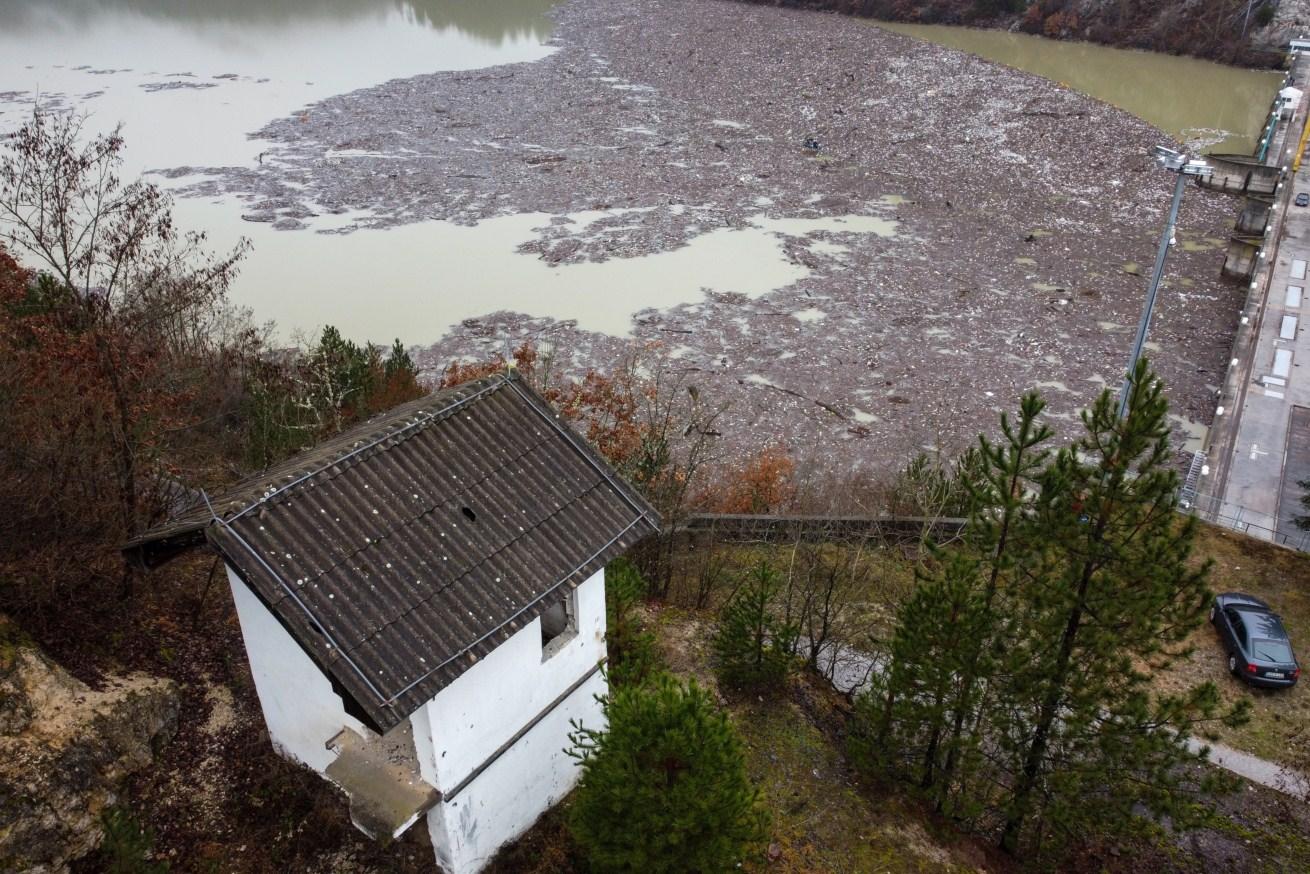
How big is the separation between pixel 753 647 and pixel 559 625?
438 centimetres

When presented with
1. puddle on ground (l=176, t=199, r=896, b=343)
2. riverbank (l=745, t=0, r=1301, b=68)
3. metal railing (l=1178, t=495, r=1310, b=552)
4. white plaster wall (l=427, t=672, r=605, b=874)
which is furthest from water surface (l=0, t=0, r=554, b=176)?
metal railing (l=1178, t=495, r=1310, b=552)

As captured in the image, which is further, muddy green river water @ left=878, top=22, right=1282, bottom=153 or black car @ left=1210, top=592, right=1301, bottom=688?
muddy green river water @ left=878, top=22, right=1282, bottom=153

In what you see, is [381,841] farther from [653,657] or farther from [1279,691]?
[1279,691]

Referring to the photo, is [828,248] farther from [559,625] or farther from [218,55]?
[218,55]

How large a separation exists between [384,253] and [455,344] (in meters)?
7.85

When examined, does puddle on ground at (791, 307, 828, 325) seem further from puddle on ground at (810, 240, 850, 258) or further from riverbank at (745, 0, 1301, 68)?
riverbank at (745, 0, 1301, 68)

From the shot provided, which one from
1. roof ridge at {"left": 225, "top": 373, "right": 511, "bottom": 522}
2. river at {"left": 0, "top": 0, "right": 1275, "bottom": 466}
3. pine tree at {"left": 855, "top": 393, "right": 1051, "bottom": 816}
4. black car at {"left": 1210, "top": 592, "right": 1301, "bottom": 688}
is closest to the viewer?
roof ridge at {"left": 225, "top": 373, "right": 511, "bottom": 522}

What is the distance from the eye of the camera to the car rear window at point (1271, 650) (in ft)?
58.0

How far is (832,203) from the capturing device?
40.5 m

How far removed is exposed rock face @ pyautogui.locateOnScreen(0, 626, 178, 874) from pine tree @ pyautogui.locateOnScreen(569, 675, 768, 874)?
5.85 m

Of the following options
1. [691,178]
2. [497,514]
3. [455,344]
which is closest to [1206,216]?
[691,178]

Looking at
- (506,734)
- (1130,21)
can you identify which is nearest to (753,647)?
(506,734)

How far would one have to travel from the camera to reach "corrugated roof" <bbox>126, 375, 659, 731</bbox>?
345 inches

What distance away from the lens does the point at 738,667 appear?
1532cm
